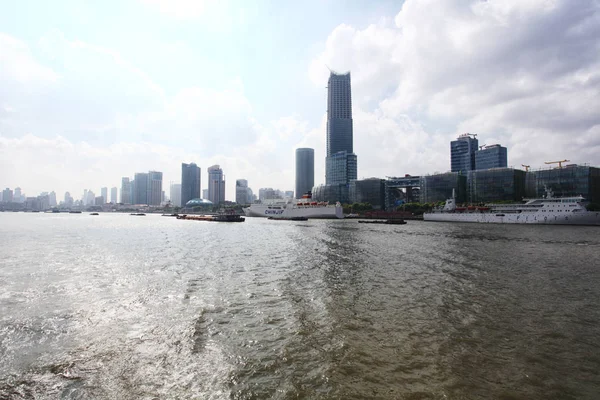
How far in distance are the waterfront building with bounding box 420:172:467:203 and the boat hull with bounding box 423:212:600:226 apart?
6055cm

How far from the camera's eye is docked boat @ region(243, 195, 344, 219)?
12938 centimetres

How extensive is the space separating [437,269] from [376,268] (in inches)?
187

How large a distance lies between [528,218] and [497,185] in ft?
208

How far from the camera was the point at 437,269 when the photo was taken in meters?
23.5

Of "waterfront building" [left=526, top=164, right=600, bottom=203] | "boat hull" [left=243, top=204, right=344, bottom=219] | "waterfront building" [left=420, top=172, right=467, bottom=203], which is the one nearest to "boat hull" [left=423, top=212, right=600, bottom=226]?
"waterfront building" [left=526, top=164, right=600, bottom=203]

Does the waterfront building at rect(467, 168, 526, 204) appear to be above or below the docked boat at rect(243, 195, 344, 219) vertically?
above

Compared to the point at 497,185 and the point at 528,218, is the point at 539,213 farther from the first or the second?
the point at 497,185

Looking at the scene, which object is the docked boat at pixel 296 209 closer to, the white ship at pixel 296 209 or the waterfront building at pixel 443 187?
the white ship at pixel 296 209

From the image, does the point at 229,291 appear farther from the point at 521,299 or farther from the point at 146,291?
the point at 521,299

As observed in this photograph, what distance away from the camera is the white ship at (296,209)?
12925cm

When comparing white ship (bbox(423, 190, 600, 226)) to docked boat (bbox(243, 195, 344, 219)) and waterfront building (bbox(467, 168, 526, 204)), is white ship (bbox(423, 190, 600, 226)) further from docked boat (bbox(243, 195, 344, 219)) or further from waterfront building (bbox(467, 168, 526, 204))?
docked boat (bbox(243, 195, 344, 219))

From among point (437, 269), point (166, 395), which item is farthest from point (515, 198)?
point (166, 395)

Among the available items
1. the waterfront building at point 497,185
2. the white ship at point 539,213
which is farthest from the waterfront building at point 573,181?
the white ship at point 539,213

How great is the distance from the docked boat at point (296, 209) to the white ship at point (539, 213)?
4680 centimetres
